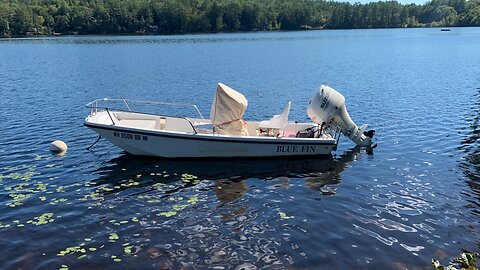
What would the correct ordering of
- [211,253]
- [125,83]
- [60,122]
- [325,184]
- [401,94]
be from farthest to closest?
[125,83]
[401,94]
[60,122]
[325,184]
[211,253]

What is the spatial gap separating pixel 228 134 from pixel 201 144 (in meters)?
1.24

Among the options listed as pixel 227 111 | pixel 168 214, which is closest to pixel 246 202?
pixel 168 214

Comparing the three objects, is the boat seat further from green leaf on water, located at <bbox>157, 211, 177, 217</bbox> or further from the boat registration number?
green leaf on water, located at <bbox>157, 211, 177, 217</bbox>

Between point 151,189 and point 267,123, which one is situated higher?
point 267,123

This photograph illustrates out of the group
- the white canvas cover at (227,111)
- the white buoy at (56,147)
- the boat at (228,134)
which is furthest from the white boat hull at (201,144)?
the white buoy at (56,147)

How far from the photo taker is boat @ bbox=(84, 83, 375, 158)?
58.6ft

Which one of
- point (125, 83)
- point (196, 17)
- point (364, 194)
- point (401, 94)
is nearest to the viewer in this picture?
point (364, 194)

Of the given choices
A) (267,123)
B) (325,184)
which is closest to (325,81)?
(267,123)

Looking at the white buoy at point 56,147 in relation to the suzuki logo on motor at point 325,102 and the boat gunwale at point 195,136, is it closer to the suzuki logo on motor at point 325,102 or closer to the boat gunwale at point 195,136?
the boat gunwale at point 195,136

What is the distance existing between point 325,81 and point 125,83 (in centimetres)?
2071

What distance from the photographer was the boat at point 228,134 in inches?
704

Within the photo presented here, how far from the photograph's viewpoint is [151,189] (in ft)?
50.5

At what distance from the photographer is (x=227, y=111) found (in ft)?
59.1

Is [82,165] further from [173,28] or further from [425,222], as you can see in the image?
[173,28]
